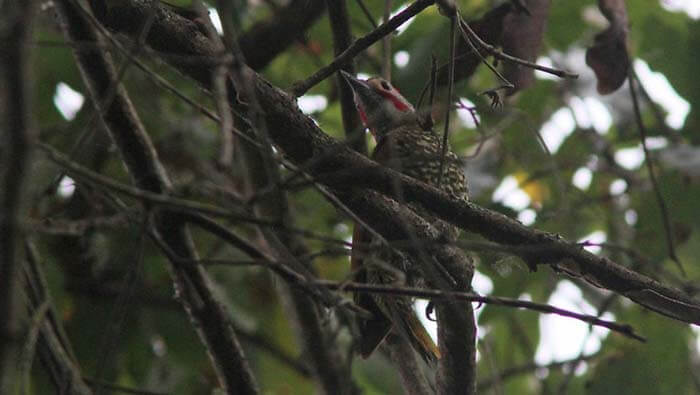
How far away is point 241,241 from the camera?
270cm

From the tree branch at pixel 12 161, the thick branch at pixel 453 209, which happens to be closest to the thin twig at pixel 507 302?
the thick branch at pixel 453 209

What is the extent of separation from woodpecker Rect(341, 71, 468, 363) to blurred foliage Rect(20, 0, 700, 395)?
0.47 feet

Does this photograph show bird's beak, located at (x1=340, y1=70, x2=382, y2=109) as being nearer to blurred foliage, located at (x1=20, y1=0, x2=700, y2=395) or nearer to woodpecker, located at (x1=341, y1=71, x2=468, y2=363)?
woodpecker, located at (x1=341, y1=71, x2=468, y2=363)

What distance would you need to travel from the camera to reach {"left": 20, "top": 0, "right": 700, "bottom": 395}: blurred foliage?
3734 millimetres

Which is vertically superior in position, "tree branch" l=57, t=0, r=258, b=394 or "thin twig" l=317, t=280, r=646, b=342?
"tree branch" l=57, t=0, r=258, b=394

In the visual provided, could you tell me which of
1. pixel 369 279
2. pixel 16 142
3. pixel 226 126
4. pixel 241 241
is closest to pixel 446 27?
pixel 369 279

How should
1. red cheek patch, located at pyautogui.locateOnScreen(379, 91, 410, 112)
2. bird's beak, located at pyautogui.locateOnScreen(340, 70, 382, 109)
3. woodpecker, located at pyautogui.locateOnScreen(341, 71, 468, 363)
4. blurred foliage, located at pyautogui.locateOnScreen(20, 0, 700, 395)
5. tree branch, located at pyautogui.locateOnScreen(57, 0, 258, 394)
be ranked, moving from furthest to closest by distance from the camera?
red cheek patch, located at pyautogui.locateOnScreen(379, 91, 410, 112) → bird's beak, located at pyautogui.locateOnScreen(340, 70, 382, 109) → blurred foliage, located at pyautogui.locateOnScreen(20, 0, 700, 395) → tree branch, located at pyautogui.locateOnScreen(57, 0, 258, 394) → woodpecker, located at pyautogui.locateOnScreen(341, 71, 468, 363)

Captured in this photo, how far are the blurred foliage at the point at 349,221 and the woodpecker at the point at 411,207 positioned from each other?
0.14m

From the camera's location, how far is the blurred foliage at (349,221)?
373 centimetres

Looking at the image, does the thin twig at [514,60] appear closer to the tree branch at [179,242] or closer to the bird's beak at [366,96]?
the tree branch at [179,242]

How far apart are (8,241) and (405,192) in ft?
3.96

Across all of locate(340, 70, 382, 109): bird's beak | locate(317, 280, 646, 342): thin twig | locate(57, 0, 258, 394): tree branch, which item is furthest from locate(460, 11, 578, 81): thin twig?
locate(340, 70, 382, 109): bird's beak

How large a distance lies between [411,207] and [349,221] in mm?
910

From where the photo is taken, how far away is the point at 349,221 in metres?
3.47
